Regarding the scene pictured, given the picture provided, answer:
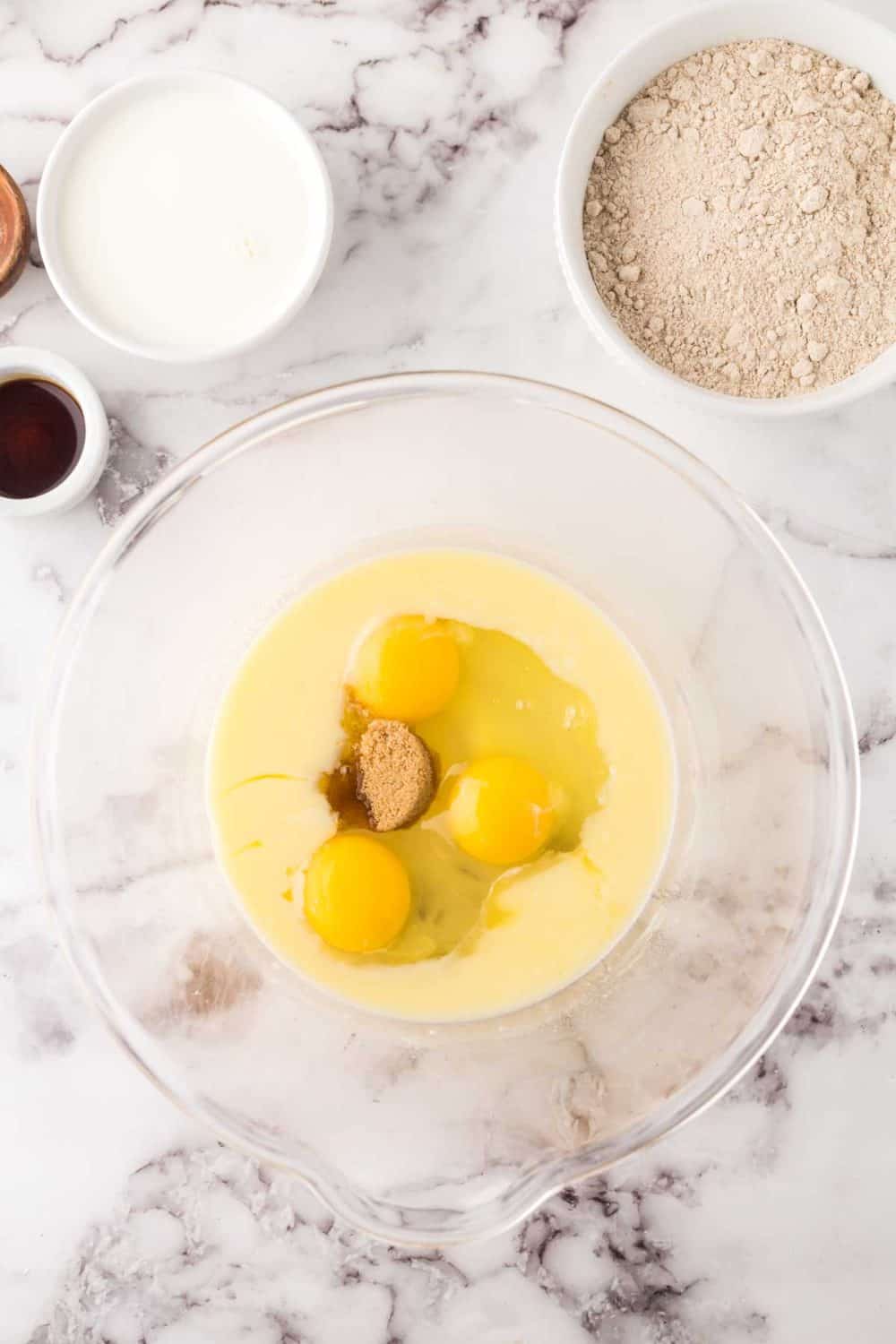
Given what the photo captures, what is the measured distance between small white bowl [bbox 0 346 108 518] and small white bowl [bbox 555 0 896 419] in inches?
27.0

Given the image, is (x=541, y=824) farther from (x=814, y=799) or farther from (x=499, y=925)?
(x=814, y=799)

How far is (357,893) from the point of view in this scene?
1.56m

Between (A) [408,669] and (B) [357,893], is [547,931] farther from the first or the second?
(A) [408,669]

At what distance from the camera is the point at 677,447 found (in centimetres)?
152

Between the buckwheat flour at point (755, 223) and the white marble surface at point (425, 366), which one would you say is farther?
the white marble surface at point (425, 366)

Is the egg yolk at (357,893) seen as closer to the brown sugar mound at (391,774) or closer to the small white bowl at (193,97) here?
the brown sugar mound at (391,774)

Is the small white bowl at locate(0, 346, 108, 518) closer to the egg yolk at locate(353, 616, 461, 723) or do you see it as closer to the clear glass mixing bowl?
the clear glass mixing bowl

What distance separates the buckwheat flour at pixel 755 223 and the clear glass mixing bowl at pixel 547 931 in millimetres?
179

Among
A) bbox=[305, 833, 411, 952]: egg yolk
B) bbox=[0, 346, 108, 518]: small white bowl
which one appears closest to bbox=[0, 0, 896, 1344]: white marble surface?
bbox=[0, 346, 108, 518]: small white bowl

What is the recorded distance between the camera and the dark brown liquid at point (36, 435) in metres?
1.65

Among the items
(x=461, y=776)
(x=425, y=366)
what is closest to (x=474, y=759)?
(x=461, y=776)

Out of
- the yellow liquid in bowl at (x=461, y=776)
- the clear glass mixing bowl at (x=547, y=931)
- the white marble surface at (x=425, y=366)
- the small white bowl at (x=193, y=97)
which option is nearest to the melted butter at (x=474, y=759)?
the yellow liquid in bowl at (x=461, y=776)

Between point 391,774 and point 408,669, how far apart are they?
5.7 inches

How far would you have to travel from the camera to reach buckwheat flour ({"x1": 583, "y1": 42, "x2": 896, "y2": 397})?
155cm
